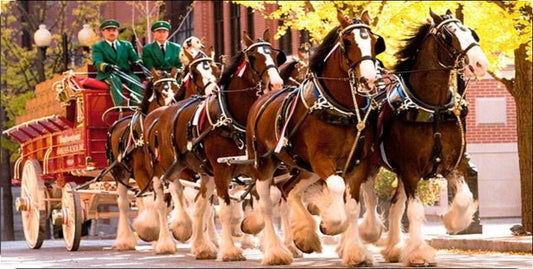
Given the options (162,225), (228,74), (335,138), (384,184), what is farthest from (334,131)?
(384,184)

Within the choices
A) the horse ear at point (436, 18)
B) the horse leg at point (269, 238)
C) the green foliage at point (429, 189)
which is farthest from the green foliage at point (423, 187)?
the horse ear at point (436, 18)

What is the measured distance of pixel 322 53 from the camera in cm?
1505

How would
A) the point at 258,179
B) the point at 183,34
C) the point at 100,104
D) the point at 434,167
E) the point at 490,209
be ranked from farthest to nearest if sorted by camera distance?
the point at 183,34
the point at 490,209
the point at 100,104
the point at 258,179
the point at 434,167

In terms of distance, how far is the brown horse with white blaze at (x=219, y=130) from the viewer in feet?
53.5

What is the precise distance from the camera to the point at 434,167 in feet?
47.8

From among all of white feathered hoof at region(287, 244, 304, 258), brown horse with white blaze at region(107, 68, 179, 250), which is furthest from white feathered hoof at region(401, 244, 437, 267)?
brown horse with white blaze at region(107, 68, 179, 250)

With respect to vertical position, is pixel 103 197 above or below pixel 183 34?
below

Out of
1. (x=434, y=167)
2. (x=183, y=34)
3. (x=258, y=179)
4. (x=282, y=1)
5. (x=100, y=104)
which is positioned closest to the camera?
(x=434, y=167)

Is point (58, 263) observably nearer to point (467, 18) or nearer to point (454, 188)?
point (454, 188)

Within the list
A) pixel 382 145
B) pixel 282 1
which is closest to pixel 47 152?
pixel 282 1

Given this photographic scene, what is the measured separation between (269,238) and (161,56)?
7021mm

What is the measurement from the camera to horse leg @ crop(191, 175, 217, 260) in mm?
17141

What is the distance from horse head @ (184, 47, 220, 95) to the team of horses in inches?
5.4

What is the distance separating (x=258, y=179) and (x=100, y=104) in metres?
6.09
